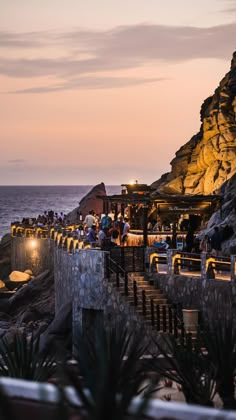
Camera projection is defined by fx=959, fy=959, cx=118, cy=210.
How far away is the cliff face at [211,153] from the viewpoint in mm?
57031

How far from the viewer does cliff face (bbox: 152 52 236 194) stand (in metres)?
57.0

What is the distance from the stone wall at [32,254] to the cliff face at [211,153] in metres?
10.5

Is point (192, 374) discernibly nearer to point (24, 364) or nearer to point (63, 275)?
point (24, 364)

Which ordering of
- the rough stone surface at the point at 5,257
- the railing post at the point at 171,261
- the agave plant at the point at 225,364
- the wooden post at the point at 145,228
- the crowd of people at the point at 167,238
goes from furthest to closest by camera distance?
the rough stone surface at the point at 5,257, the wooden post at the point at 145,228, the crowd of people at the point at 167,238, the railing post at the point at 171,261, the agave plant at the point at 225,364

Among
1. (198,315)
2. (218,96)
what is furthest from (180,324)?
(218,96)

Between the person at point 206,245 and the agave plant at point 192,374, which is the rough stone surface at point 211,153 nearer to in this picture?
the person at point 206,245

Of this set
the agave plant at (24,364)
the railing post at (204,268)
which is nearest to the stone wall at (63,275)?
the railing post at (204,268)

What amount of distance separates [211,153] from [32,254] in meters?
13.5

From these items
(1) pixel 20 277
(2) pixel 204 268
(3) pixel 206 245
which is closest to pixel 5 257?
(1) pixel 20 277

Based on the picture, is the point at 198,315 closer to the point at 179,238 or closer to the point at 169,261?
the point at 169,261

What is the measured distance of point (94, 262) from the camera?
30.2 meters

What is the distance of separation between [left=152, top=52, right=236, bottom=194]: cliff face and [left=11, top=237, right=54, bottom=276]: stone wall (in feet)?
34.3

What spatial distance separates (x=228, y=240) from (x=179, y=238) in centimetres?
494

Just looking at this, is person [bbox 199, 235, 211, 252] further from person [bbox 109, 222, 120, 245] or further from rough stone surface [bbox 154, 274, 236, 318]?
person [bbox 109, 222, 120, 245]
